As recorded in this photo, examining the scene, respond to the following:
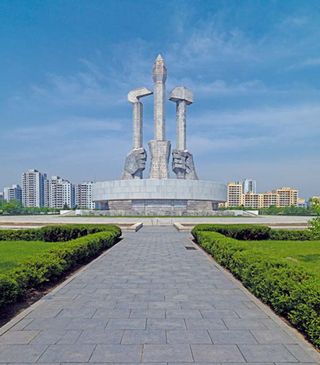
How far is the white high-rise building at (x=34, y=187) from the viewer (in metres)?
97.3

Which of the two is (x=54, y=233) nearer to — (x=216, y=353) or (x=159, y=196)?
(x=216, y=353)

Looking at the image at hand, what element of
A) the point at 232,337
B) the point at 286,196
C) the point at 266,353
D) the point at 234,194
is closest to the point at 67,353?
the point at 232,337

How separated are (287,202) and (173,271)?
9327cm

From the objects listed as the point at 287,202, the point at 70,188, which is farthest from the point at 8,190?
the point at 287,202

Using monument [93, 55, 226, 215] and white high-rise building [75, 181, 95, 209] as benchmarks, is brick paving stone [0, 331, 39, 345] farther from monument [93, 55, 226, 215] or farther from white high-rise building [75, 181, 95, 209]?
white high-rise building [75, 181, 95, 209]

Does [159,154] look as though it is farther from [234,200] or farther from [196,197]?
[234,200]

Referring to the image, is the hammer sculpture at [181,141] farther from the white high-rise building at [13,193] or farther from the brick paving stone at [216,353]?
the white high-rise building at [13,193]

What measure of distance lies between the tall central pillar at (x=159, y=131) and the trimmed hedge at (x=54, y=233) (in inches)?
960

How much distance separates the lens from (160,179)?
36.3 m

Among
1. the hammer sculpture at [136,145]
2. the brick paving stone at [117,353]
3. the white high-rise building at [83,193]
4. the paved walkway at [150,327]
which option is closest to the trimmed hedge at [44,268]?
the paved walkway at [150,327]

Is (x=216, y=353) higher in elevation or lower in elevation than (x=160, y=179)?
lower

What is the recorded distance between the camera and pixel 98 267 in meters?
8.11

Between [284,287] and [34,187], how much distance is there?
10049cm

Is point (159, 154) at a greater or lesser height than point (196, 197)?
greater
